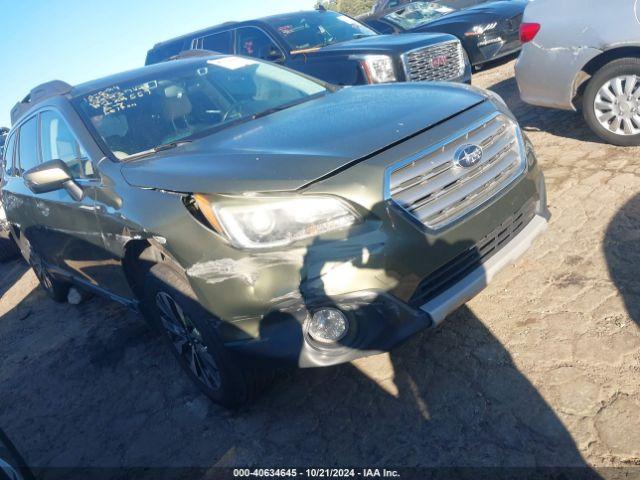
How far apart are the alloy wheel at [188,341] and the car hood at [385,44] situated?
15.4ft

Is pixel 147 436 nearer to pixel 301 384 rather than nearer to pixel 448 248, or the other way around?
pixel 301 384

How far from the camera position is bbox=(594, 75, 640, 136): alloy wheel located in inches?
162

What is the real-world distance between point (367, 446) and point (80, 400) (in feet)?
6.76

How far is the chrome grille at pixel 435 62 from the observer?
6316 millimetres

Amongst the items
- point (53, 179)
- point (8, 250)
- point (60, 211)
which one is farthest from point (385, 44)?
point (8, 250)

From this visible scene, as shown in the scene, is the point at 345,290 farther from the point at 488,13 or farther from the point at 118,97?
the point at 488,13

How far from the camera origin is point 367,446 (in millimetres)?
2281

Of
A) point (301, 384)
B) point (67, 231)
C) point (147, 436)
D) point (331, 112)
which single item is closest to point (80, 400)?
point (147, 436)

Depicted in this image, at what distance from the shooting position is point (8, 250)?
7.68 metres

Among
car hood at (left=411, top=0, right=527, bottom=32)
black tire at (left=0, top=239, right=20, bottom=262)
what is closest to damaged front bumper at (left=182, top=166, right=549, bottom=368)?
black tire at (left=0, top=239, right=20, bottom=262)

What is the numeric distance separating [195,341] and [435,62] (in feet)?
17.3

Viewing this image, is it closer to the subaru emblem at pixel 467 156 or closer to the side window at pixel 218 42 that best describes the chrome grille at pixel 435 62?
the side window at pixel 218 42

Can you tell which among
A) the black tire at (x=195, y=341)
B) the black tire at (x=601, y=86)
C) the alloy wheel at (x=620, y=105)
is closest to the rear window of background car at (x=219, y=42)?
the black tire at (x=601, y=86)

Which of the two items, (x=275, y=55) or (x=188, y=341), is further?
(x=275, y=55)
